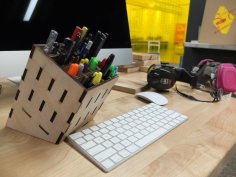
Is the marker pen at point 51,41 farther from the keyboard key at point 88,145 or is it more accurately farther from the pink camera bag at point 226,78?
the pink camera bag at point 226,78

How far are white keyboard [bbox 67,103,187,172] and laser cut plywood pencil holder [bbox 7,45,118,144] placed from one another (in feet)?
0.14

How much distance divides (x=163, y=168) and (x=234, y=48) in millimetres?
1597

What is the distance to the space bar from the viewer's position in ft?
1.42

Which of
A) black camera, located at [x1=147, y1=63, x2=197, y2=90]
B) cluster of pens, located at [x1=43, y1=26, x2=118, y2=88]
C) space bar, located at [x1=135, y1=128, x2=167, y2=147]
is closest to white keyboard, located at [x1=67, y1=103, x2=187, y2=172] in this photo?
space bar, located at [x1=135, y1=128, x2=167, y2=147]

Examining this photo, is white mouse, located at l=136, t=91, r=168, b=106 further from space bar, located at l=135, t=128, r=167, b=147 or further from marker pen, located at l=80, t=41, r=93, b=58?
marker pen, located at l=80, t=41, r=93, b=58

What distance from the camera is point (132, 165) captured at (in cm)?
37

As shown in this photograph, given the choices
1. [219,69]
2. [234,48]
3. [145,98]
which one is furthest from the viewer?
[234,48]

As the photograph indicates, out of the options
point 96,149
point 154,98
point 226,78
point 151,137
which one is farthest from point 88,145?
point 226,78

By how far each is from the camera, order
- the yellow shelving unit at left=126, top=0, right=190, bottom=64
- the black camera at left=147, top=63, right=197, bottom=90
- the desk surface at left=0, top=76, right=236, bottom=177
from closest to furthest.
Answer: the desk surface at left=0, top=76, right=236, bottom=177
the black camera at left=147, top=63, right=197, bottom=90
the yellow shelving unit at left=126, top=0, right=190, bottom=64

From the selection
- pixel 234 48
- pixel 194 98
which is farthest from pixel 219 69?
pixel 234 48

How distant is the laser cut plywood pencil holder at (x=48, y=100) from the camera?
38 cm

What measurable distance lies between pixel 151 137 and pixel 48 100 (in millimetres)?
209

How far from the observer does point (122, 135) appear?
0.45 m

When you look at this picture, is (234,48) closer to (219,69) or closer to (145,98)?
(219,69)
